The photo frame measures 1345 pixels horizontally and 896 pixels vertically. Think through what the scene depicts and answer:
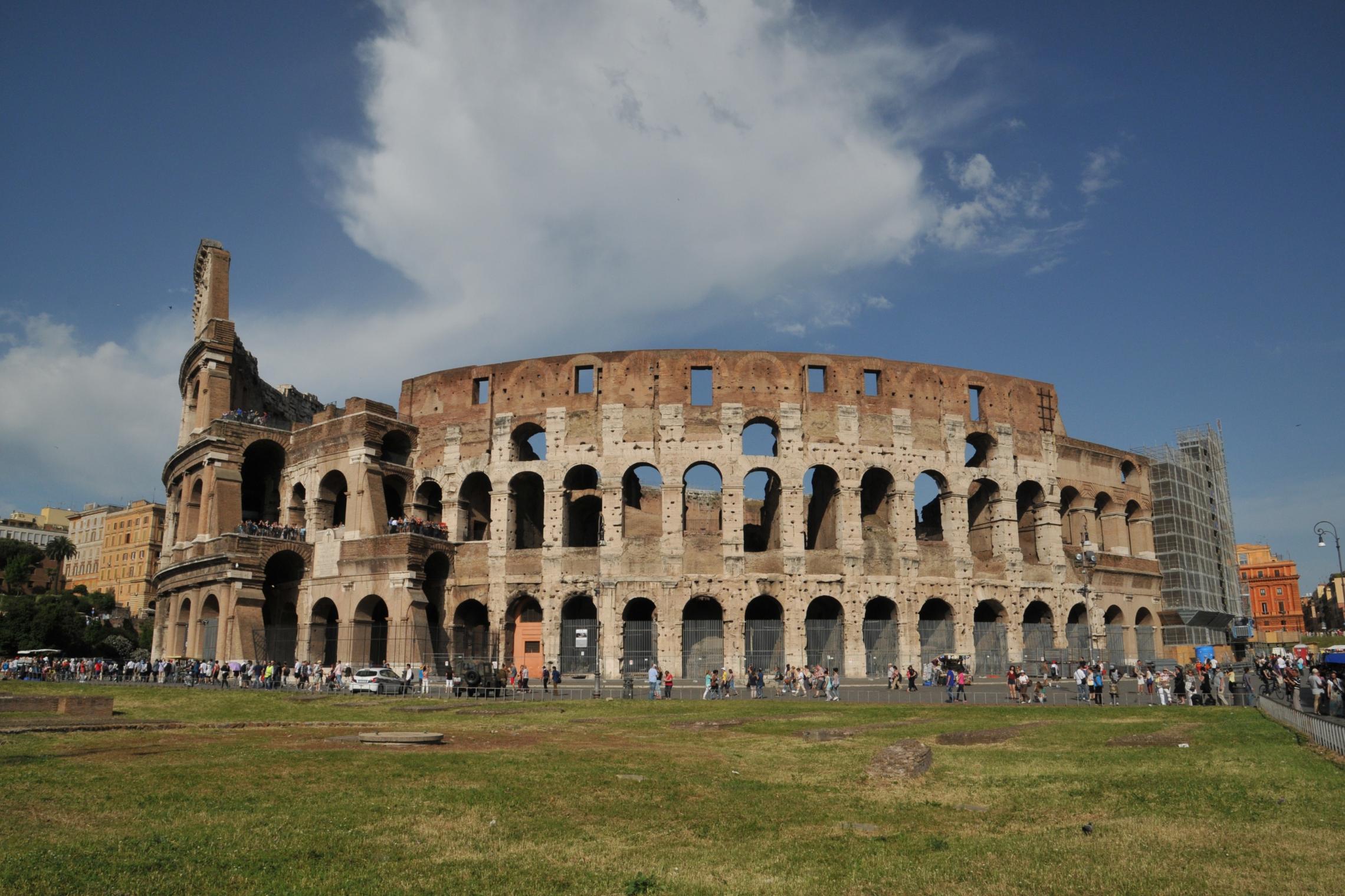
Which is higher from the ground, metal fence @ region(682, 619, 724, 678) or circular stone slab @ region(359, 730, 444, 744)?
metal fence @ region(682, 619, 724, 678)

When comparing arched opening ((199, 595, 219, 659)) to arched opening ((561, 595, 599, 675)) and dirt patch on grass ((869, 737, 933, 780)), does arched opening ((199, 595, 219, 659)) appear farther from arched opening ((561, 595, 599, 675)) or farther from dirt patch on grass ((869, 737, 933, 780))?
dirt patch on grass ((869, 737, 933, 780))

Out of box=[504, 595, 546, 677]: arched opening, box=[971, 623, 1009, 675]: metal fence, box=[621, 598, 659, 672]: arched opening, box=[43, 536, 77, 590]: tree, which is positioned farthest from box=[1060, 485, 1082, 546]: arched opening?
box=[43, 536, 77, 590]: tree

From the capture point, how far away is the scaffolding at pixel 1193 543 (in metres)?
47.8

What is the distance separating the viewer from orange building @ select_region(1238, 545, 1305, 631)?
101m

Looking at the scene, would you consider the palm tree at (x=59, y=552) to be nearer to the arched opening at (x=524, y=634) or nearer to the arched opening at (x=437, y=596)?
the arched opening at (x=437, y=596)

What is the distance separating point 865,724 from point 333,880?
1461cm

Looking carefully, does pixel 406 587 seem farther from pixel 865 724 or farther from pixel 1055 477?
pixel 1055 477

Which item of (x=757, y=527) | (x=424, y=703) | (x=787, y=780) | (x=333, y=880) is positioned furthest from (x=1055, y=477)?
(x=333, y=880)

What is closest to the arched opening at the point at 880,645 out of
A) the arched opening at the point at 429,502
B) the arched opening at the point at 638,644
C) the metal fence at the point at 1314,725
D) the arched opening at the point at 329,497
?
the arched opening at the point at 638,644

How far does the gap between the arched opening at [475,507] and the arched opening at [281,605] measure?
716cm

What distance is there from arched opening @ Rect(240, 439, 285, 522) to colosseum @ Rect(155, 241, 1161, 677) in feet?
4.71

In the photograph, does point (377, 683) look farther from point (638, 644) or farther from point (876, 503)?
point (876, 503)

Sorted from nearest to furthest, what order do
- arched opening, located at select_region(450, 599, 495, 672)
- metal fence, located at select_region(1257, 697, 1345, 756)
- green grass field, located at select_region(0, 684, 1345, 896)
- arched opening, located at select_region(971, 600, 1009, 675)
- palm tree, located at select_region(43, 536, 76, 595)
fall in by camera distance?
green grass field, located at select_region(0, 684, 1345, 896) < metal fence, located at select_region(1257, 697, 1345, 756) < arched opening, located at select_region(450, 599, 495, 672) < arched opening, located at select_region(971, 600, 1009, 675) < palm tree, located at select_region(43, 536, 76, 595)

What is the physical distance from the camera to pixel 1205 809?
10.5m
